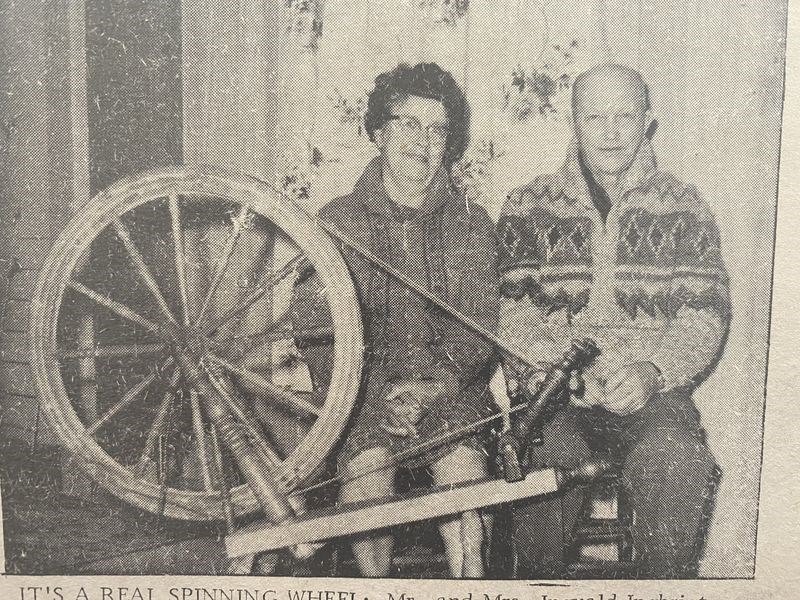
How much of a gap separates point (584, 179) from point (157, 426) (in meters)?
1.25

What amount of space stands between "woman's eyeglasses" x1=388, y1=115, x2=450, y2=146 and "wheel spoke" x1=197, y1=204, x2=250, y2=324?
429 millimetres

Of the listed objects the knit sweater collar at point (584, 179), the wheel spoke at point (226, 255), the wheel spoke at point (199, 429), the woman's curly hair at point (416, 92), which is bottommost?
the wheel spoke at point (199, 429)

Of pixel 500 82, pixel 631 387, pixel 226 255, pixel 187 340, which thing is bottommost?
pixel 631 387

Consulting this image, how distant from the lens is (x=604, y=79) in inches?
75.6

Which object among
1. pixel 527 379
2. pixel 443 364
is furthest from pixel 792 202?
pixel 443 364

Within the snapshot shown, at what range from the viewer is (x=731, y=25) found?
1928 mm

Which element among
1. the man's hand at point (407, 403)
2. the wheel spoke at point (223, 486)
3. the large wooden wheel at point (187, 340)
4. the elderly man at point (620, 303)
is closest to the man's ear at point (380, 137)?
the large wooden wheel at point (187, 340)

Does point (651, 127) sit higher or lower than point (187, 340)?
higher

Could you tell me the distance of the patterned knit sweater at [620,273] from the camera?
1.95 metres

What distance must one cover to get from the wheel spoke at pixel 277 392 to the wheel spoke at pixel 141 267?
158 mm

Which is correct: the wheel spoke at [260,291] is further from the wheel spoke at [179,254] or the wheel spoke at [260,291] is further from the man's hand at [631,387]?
the man's hand at [631,387]

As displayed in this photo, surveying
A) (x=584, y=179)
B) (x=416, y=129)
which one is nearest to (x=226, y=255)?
(x=416, y=129)

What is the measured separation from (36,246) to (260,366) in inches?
25.1

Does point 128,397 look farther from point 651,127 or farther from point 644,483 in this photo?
point 651,127
